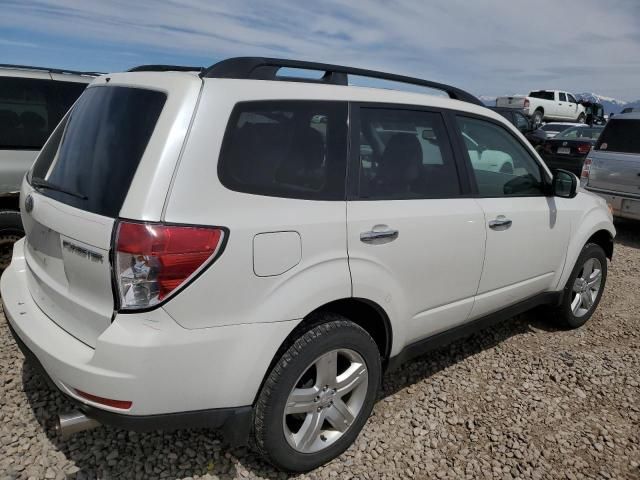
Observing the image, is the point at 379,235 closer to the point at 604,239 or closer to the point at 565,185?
the point at 565,185

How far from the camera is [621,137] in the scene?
7.52 meters

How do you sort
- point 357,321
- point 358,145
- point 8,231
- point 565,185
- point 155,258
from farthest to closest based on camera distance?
point 8,231, point 565,185, point 357,321, point 358,145, point 155,258

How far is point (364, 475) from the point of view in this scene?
98.1 inches

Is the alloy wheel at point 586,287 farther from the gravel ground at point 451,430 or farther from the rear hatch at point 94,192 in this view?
the rear hatch at point 94,192

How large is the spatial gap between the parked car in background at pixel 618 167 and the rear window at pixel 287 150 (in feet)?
20.7

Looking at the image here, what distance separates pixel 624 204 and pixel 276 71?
666cm

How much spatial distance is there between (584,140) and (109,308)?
12.3m

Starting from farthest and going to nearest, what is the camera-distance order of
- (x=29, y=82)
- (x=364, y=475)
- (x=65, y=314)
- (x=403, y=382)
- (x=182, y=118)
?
(x=29, y=82) < (x=403, y=382) < (x=364, y=475) < (x=65, y=314) < (x=182, y=118)

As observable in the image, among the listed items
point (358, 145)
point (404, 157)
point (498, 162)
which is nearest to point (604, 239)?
point (498, 162)

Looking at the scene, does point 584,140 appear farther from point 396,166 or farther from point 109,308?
point 109,308

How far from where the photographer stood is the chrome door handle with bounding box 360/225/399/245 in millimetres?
2356

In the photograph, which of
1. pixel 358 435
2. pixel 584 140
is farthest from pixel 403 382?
pixel 584 140

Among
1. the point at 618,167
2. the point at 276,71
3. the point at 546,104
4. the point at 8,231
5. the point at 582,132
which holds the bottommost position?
the point at 8,231

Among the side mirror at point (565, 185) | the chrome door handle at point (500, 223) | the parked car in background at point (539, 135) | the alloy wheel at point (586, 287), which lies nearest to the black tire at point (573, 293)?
the alloy wheel at point (586, 287)
